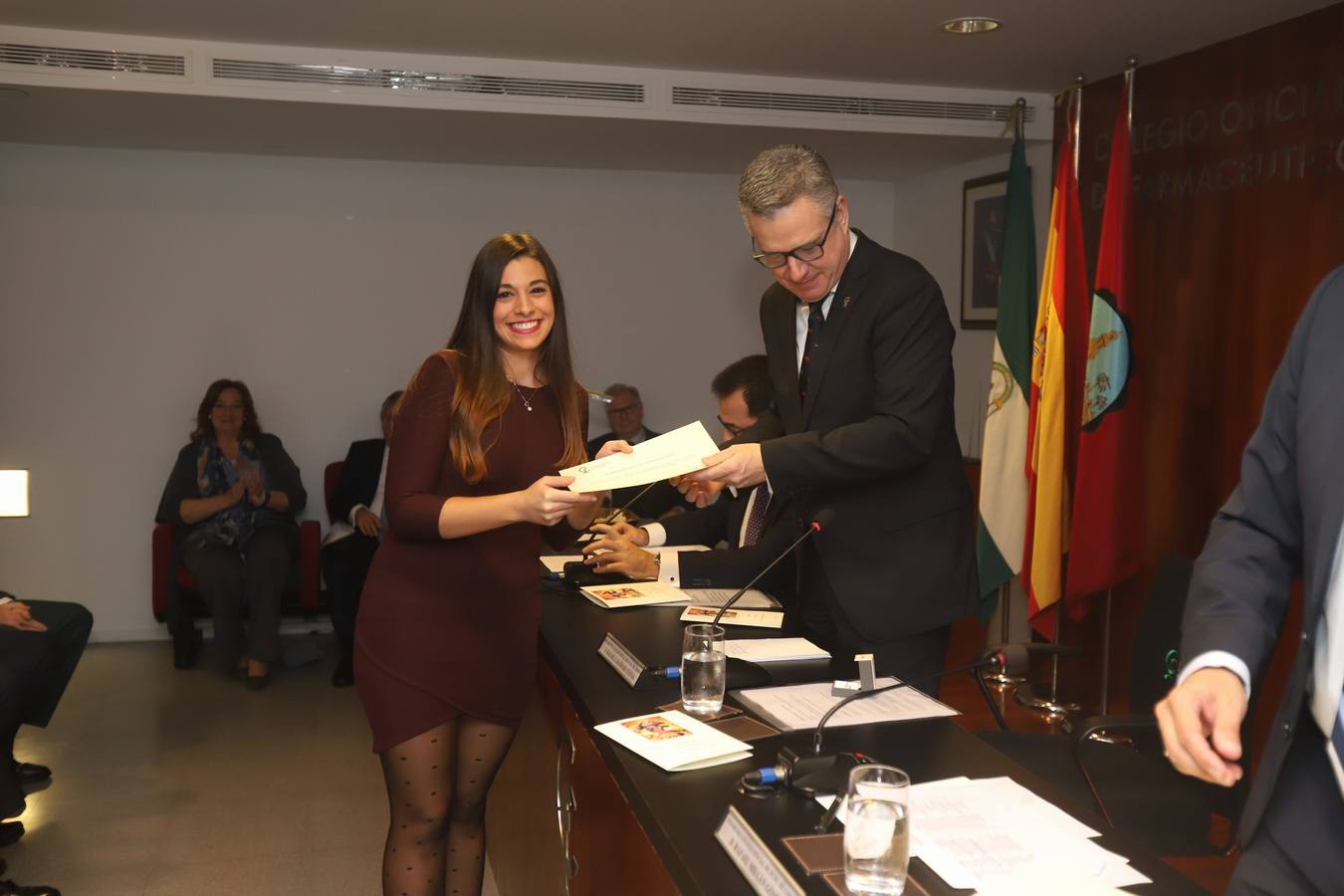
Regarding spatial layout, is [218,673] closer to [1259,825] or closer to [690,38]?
[690,38]

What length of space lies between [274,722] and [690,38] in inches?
127

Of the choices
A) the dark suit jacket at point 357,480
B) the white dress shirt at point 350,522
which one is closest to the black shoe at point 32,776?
the white dress shirt at point 350,522

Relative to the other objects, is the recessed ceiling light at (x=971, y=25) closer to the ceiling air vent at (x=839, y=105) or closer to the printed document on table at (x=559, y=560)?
the ceiling air vent at (x=839, y=105)

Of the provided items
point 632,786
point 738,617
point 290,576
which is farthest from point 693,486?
point 290,576

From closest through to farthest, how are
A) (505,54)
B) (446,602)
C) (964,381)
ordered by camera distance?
(446,602) → (505,54) → (964,381)

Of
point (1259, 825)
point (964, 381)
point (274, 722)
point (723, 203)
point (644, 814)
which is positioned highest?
point (723, 203)

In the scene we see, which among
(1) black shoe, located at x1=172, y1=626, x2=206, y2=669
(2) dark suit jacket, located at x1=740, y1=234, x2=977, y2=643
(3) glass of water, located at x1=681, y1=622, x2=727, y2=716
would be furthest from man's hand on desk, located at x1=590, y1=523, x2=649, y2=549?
(1) black shoe, located at x1=172, y1=626, x2=206, y2=669

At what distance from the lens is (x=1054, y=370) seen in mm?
4723

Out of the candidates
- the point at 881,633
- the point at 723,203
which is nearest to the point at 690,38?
the point at 723,203

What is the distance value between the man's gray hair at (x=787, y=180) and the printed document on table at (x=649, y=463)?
0.49m

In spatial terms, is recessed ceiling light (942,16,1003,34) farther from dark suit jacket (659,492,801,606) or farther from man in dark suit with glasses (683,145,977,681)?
man in dark suit with glasses (683,145,977,681)

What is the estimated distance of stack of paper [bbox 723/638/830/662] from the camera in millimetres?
2254

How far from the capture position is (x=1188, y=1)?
3.85m

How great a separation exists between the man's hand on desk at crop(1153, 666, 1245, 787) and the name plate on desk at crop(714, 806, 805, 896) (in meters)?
0.41
